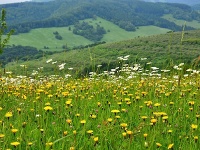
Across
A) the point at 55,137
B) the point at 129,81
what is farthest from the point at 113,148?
the point at 129,81

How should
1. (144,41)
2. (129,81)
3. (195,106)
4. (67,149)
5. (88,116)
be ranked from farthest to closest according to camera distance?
(144,41) < (129,81) < (195,106) < (88,116) < (67,149)

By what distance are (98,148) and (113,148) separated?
0.61 ft

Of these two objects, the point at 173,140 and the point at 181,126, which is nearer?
the point at 173,140

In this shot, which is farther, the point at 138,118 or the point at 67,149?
the point at 138,118

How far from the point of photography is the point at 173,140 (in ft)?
13.2

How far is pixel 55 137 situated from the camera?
406 centimetres

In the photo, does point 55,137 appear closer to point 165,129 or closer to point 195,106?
point 165,129

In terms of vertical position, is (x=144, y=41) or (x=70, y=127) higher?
(x=70, y=127)

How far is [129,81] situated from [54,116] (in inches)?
119

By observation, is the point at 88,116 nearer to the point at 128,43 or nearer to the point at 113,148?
the point at 113,148

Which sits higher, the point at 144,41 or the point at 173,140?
the point at 173,140

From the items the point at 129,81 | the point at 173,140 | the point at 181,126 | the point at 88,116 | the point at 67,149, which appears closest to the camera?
the point at 67,149

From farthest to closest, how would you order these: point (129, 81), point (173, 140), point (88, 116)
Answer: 1. point (129, 81)
2. point (88, 116)
3. point (173, 140)

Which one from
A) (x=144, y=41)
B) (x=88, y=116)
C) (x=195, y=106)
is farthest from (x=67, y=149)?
(x=144, y=41)
